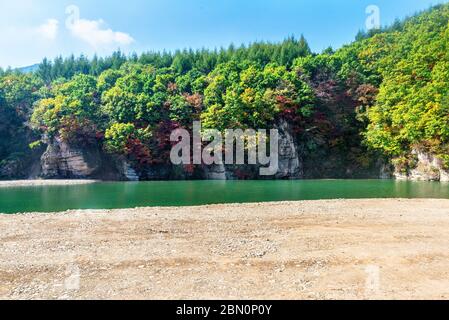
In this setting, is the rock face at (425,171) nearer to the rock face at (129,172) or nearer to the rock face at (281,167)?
the rock face at (281,167)

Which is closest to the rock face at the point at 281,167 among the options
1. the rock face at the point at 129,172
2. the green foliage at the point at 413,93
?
the rock face at the point at 129,172

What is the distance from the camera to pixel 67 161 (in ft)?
194

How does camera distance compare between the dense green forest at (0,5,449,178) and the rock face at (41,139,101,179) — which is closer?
the dense green forest at (0,5,449,178)

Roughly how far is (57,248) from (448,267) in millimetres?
12340

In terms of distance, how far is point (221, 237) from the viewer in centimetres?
1399

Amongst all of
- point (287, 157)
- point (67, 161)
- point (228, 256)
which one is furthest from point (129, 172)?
point (228, 256)

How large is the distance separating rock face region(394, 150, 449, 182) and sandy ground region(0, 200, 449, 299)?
31736mm

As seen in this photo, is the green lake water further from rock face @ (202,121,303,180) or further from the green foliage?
rock face @ (202,121,303,180)

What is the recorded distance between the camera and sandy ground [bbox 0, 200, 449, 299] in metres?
8.38

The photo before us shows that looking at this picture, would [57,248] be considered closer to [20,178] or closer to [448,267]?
[448,267]

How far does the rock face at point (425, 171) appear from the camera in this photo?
153ft

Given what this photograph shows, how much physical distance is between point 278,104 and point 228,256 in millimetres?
48500

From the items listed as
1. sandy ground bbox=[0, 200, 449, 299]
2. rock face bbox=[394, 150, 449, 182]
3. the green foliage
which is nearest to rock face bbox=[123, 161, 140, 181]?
the green foliage

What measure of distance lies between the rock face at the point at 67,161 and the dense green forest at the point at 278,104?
1.63 metres
